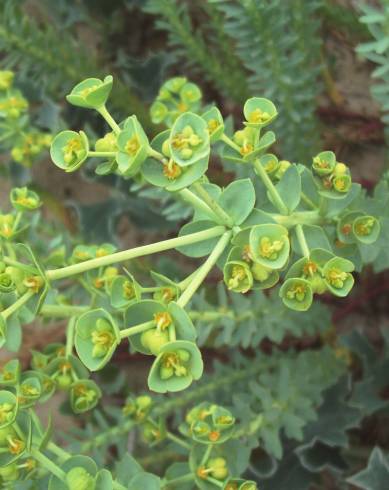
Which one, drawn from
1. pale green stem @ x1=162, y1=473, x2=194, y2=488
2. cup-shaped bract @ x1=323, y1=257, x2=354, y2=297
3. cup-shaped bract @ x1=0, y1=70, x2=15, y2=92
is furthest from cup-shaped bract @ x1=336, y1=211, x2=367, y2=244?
cup-shaped bract @ x1=0, y1=70, x2=15, y2=92

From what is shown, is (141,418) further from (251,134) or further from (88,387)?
(251,134)

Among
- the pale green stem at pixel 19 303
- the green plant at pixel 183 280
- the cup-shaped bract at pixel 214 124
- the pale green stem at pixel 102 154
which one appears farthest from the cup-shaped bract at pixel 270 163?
the pale green stem at pixel 19 303

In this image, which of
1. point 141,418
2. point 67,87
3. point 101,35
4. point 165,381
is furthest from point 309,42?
point 165,381

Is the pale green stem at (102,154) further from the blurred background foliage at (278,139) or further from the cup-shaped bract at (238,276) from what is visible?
the blurred background foliage at (278,139)

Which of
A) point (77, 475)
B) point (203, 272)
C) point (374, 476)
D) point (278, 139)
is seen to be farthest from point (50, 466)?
point (278, 139)

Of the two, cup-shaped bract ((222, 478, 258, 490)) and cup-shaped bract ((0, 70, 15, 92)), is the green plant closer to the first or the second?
cup-shaped bract ((222, 478, 258, 490))

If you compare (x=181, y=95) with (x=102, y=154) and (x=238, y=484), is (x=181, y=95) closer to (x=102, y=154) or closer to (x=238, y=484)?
(x=102, y=154)
